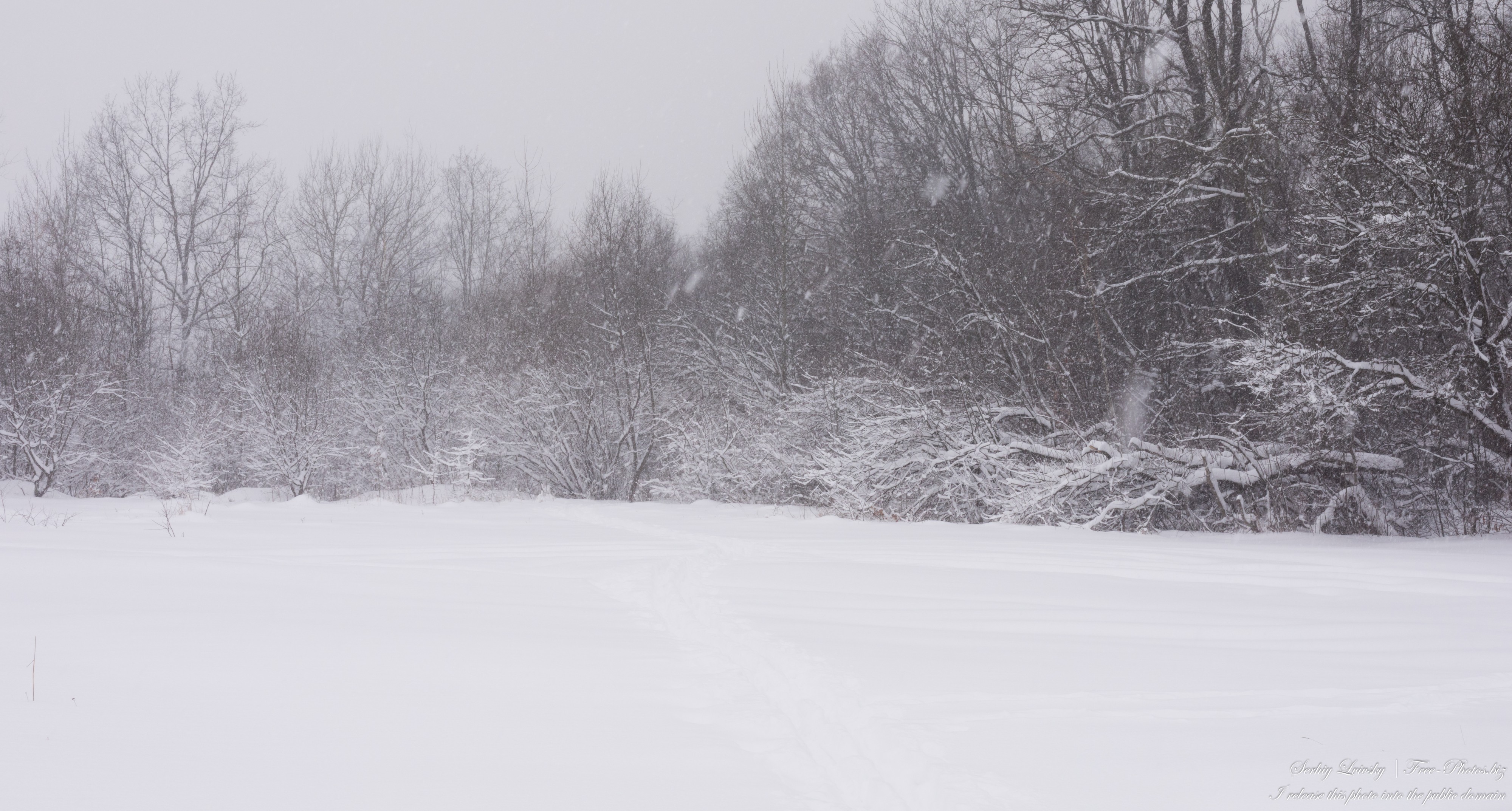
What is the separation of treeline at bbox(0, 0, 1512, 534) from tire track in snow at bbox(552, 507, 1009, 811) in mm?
7488

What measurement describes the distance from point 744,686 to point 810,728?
54 cm

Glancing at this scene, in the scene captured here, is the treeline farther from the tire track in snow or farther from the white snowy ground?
the tire track in snow

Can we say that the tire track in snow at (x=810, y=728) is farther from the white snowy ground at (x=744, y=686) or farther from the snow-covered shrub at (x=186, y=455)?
the snow-covered shrub at (x=186, y=455)

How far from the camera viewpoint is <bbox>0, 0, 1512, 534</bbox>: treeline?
9070 mm

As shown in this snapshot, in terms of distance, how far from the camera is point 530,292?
22.6 m

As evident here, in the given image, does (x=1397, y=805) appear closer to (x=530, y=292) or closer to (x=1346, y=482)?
(x=1346, y=482)

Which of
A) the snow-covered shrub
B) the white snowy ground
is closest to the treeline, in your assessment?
the snow-covered shrub

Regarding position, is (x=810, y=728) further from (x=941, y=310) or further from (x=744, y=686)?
(x=941, y=310)

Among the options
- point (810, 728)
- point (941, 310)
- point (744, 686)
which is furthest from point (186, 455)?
point (810, 728)

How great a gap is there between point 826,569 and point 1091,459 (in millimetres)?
6302

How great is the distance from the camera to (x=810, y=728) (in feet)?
9.46

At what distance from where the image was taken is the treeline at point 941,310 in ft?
29.8

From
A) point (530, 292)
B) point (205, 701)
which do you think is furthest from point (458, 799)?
point (530, 292)

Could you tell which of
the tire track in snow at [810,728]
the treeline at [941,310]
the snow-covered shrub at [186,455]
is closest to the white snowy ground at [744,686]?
the tire track in snow at [810,728]
